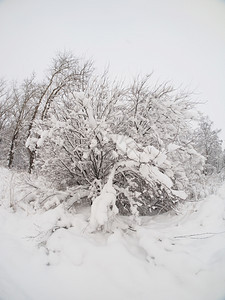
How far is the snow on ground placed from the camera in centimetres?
190

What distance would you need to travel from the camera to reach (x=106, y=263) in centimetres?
220

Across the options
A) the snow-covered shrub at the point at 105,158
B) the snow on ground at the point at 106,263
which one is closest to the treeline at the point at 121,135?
the snow-covered shrub at the point at 105,158

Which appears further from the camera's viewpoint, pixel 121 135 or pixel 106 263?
pixel 121 135

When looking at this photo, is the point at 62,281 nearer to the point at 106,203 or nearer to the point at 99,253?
the point at 99,253

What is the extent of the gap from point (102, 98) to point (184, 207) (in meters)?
3.92

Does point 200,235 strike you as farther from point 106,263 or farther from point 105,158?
point 105,158

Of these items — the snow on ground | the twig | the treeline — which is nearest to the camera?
the snow on ground

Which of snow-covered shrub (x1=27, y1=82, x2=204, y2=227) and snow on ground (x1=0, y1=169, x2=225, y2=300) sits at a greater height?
snow-covered shrub (x1=27, y1=82, x2=204, y2=227)

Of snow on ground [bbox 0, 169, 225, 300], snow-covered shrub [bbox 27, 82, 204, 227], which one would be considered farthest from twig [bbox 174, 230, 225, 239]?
snow-covered shrub [bbox 27, 82, 204, 227]

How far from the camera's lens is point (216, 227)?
3221mm

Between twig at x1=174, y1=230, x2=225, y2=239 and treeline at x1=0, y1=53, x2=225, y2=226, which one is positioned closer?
twig at x1=174, y1=230, x2=225, y2=239

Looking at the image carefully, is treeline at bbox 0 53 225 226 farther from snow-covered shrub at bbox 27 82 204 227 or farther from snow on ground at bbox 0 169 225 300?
snow on ground at bbox 0 169 225 300

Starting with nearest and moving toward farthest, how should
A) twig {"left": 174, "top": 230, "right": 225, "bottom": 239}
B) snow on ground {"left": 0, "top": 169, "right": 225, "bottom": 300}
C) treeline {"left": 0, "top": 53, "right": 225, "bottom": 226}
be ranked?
snow on ground {"left": 0, "top": 169, "right": 225, "bottom": 300}, twig {"left": 174, "top": 230, "right": 225, "bottom": 239}, treeline {"left": 0, "top": 53, "right": 225, "bottom": 226}

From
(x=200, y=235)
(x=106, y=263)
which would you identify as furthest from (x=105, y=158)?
(x=200, y=235)
